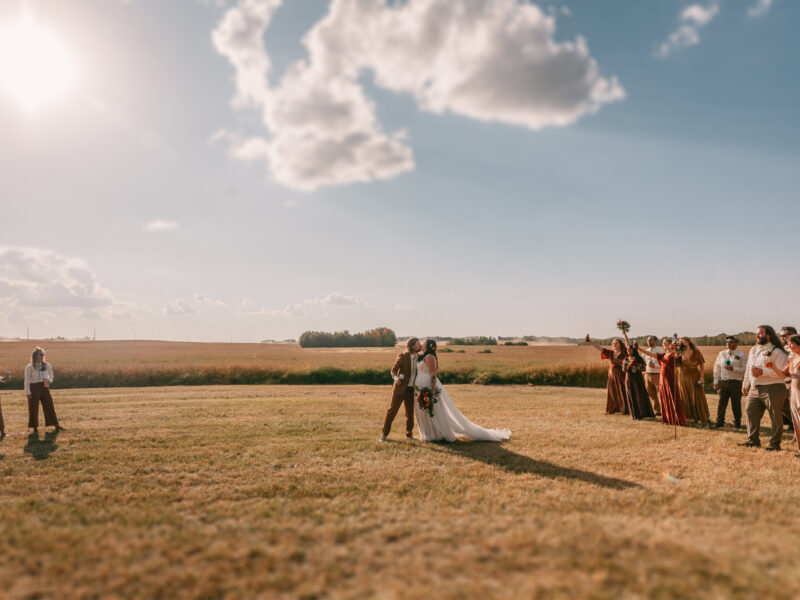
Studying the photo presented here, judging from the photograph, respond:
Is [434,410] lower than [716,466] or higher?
higher

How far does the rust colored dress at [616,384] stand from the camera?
649 inches

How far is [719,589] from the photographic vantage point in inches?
170

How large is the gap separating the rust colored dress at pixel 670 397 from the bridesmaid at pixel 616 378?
1790mm

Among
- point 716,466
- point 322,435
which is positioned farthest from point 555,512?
point 322,435

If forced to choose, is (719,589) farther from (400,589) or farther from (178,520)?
(178,520)

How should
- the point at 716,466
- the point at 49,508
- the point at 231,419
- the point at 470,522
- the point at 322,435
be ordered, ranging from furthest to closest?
the point at 231,419, the point at 322,435, the point at 716,466, the point at 49,508, the point at 470,522

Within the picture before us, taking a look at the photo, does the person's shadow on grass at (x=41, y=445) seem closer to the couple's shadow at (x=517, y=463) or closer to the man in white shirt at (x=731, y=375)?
the couple's shadow at (x=517, y=463)

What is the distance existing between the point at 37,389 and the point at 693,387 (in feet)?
64.0

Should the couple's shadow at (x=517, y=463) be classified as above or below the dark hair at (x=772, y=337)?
below

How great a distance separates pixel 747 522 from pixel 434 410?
255 inches

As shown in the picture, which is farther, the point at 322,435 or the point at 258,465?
the point at 322,435

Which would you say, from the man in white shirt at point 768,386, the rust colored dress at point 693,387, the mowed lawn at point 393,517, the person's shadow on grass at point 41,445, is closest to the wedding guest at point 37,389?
the person's shadow on grass at point 41,445

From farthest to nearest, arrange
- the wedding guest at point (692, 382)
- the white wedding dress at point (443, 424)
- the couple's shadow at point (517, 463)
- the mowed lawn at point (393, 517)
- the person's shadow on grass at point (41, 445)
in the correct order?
the wedding guest at point (692, 382)
the white wedding dress at point (443, 424)
the person's shadow on grass at point (41, 445)
the couple's shadow at point (517, 463)
the mowed lawn at point (393, 517)

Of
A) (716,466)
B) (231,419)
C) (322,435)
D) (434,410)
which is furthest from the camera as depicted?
(231,419)
